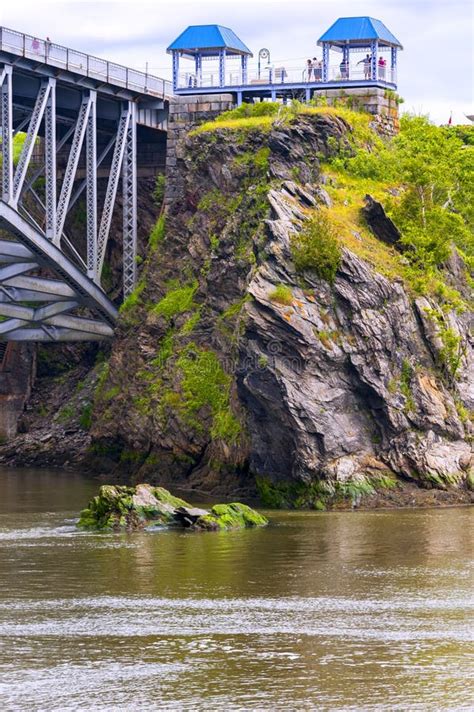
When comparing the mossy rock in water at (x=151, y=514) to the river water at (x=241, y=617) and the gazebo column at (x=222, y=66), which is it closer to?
the river water at (x=241, y=617)

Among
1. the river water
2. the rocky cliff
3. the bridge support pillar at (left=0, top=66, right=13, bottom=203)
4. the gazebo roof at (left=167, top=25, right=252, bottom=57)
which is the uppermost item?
the gazebo roof at (left=167, top=25, right=252, bottom=57)

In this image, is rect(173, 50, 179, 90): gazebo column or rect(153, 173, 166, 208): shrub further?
rect(153, 173, 166, 208): shrub

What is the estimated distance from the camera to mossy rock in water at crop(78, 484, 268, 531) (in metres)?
54.3

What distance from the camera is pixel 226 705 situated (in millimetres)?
31797

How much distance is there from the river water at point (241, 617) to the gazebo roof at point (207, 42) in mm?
34247

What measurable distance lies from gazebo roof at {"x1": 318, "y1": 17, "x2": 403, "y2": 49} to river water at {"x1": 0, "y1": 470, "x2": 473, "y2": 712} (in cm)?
3284

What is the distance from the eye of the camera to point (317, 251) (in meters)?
63.0

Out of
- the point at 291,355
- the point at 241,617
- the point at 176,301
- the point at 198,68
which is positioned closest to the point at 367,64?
the point at 198,68

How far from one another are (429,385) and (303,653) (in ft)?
95.9

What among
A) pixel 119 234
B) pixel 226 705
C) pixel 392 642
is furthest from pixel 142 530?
pixel 119 234

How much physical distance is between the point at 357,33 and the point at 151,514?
3526cm

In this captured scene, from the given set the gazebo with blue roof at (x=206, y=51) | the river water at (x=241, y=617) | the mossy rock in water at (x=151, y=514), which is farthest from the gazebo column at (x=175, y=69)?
the river water at (x=241, y=617)

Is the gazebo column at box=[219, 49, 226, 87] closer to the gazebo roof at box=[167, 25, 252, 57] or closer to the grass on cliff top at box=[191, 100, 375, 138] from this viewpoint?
the gazebo roof at box=[167, 25, 252, 57]

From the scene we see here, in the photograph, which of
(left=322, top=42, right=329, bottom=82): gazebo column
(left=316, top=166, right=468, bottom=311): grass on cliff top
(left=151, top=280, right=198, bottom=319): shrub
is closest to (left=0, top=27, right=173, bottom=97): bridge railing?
(left=322, top=42, right=329, bottom=82): gazebo column
